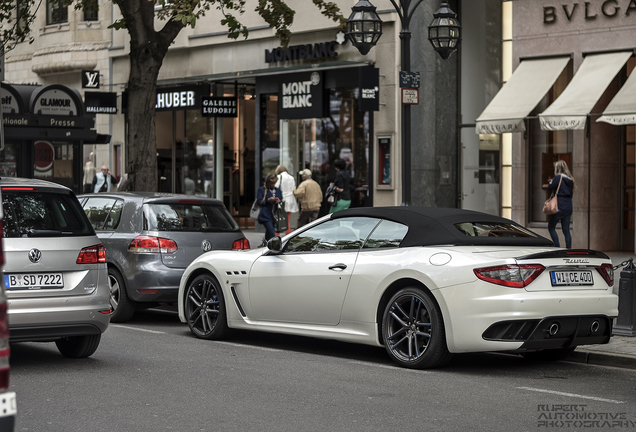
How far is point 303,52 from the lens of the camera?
23.7 metres

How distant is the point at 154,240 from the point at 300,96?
13.0 metres

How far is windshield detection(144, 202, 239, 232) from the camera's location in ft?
38.0

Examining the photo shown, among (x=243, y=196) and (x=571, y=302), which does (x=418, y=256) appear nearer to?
(x=571, y=302)

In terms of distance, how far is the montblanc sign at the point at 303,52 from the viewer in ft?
75.7

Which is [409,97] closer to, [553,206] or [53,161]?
[553,206]

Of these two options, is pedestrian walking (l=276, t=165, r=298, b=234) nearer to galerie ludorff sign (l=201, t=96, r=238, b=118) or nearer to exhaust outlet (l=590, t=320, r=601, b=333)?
galerie ludorff sign (l=201, t=96, r=238, b=118)

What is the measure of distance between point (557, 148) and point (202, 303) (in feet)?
39.0

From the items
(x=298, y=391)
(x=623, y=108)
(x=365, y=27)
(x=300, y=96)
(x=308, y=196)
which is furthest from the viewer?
(x=300, y=96)

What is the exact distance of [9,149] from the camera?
64.7 feet

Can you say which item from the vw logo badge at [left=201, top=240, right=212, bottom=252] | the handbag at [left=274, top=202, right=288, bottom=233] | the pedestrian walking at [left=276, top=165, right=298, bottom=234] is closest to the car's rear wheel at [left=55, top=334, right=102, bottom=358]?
the vw logo badge at [left=201, top=240, right=212, bottom=252]

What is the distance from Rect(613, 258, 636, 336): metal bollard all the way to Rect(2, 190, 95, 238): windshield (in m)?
5.40

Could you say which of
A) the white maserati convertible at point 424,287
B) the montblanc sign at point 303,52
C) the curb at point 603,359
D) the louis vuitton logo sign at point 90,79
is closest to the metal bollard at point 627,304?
the curb at point 603,359

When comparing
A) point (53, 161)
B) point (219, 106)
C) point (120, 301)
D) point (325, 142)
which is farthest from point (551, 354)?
point (219, 106)

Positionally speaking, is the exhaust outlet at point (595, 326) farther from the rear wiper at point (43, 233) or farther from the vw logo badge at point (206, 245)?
the vw logo badge at point (206, 245)
